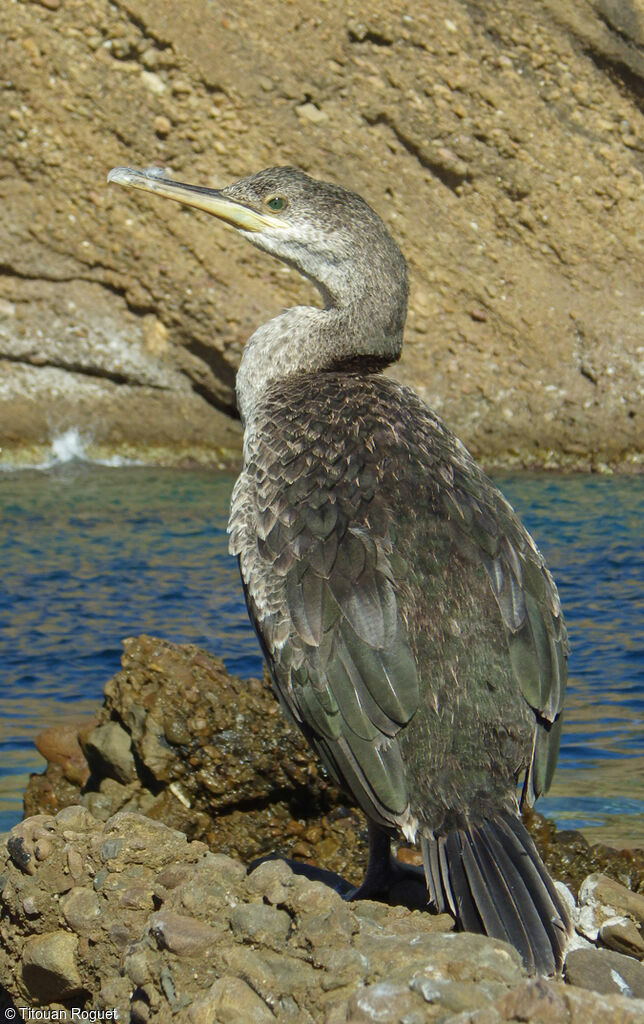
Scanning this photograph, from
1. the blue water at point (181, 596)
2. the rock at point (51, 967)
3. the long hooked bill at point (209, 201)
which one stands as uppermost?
the long hooked bill at point (209, 201)

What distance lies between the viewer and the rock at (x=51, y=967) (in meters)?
3.25

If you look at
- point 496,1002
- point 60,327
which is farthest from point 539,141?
point 496,1002

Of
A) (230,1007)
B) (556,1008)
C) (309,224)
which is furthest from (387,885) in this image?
(309,224)

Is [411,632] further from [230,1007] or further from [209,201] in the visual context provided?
[209,201]

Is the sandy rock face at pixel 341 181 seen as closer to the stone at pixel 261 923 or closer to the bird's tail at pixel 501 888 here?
the bird's tail at pixel 501 888

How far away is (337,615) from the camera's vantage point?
343cm

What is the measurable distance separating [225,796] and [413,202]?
28.8ft

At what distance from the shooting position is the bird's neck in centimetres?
460

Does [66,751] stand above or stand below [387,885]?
below

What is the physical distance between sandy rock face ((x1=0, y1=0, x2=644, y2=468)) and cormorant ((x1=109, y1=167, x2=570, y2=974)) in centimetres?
836

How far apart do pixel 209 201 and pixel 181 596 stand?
378cm

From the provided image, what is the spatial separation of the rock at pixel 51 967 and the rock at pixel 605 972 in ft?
4.00

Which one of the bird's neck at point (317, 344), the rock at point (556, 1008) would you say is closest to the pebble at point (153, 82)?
the bird's neck at point (317, 344)

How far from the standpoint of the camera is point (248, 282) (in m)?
12.3
